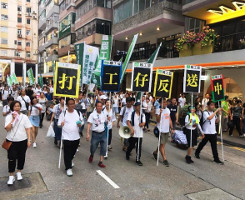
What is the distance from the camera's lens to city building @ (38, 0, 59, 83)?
43.4 metres

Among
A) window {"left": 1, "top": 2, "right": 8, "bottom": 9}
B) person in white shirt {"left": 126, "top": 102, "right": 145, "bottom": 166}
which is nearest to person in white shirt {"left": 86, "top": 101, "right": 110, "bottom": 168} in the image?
person in white shirt {"left": 126, "top": 102, "right": 145, "bottom": 166}

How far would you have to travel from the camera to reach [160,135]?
6270mm

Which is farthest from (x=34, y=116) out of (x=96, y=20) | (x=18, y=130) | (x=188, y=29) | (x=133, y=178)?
(x=96, y=20)

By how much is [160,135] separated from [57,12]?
4326 cm

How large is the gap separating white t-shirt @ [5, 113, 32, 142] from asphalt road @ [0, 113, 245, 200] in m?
0.97

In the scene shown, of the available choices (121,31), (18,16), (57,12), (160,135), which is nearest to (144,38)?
(121,31)

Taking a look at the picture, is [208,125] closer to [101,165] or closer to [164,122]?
[164,122]

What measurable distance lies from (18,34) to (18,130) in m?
66.9

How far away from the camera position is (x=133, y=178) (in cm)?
508

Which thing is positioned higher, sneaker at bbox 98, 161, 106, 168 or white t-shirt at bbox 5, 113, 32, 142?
white t-shirt at bbox 5, 113, 32, 142

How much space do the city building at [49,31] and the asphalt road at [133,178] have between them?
3484 centimetres

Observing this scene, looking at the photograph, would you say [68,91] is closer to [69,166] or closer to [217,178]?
[69,166]

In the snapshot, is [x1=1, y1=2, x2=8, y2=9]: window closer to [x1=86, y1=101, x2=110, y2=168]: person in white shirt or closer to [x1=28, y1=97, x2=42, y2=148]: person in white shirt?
[x1=28, y1=97, x2=42, y2=148]: person in white shirt

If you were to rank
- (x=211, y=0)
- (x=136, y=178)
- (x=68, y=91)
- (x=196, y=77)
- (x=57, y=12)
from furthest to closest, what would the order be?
(x=57, y=12) < (x=211, y=0) < (x=196, y=77) < (x=68, y=91) < (x=136, y=178)
